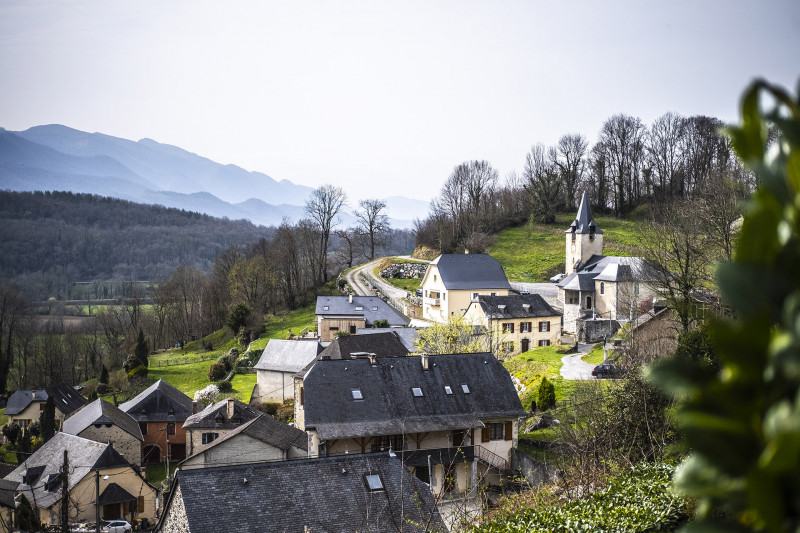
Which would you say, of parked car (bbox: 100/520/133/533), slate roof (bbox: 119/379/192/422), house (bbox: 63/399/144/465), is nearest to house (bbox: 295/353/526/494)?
parked car (bbox: 100/520/133/533)

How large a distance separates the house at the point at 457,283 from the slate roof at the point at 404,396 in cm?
2252

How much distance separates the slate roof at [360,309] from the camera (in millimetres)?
49562

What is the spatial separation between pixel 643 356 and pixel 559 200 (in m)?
59.2

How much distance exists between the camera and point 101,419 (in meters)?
32.5

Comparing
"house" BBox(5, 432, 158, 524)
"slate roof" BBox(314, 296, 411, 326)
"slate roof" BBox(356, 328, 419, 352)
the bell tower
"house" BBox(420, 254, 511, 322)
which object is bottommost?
"house" BBox(5, 432, 158, 524)

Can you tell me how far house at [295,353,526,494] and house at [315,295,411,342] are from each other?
2103 centimetres

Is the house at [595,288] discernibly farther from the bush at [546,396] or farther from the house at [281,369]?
the house at [281,369]

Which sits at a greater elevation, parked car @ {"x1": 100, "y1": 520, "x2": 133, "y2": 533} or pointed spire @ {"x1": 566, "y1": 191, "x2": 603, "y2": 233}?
pointed spire @ {"x1": 566, "y1": 191, "x2": 603, "y2": 233}

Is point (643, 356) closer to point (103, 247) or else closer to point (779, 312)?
point (779, 312)

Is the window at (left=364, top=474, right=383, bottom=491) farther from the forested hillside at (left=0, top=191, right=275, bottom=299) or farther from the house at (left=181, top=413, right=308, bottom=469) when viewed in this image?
the forested hillside at (left=0, top=191, right=275, bottom=299)

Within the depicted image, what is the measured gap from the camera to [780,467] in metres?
1.07

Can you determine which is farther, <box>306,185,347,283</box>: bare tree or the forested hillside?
Result: the forested hillside

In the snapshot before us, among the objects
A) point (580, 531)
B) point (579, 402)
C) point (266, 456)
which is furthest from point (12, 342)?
point (580, 531)

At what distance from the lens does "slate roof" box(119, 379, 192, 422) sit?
36938mm
